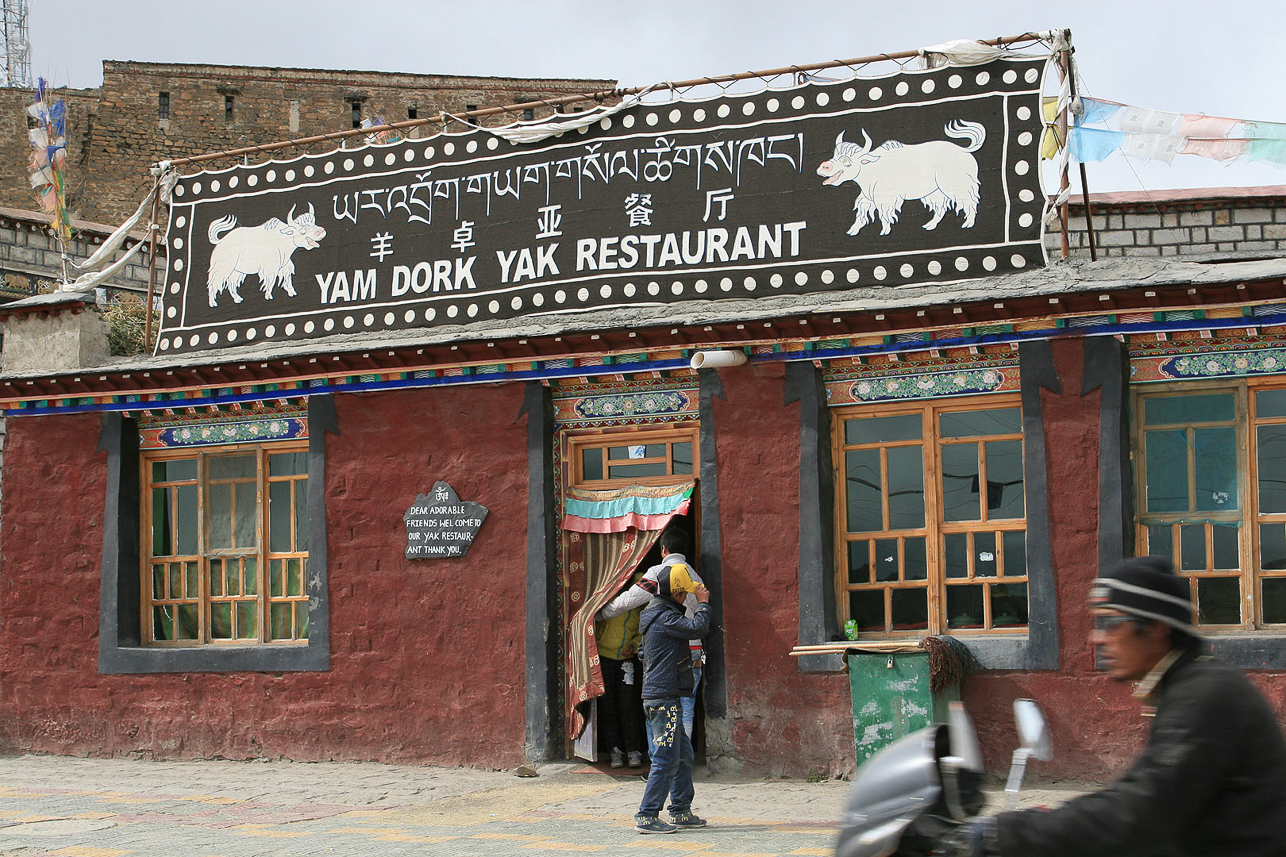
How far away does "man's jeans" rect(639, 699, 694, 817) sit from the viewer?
8219 mm

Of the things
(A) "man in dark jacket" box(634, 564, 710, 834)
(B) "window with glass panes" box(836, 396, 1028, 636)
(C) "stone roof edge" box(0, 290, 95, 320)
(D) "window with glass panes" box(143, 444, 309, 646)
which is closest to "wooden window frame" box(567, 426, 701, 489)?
(B) "window with glass panes" box(836, 396, 1028, 636)

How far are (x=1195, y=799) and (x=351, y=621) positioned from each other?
369 inches

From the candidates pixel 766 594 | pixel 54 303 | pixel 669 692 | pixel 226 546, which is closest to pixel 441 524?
pixel 226 546

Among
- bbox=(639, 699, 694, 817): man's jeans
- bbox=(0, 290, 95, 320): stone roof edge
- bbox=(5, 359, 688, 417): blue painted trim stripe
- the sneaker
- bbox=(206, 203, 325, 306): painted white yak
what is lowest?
the sneaker

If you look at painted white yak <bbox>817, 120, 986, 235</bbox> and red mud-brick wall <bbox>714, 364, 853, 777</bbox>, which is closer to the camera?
red mud-brick wall <bbox>714, 364, 853, 777</bbox>

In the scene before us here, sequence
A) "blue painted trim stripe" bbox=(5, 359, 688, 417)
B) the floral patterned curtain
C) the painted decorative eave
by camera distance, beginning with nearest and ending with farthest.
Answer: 1. the painted decorative eave
2. the floral patterned curtain
3. "blue painted trim stripe" bbox=(5, 359, 688, 417)

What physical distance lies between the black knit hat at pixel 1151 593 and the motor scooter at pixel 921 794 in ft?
1.21

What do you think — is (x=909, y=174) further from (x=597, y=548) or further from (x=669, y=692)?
(x=669, y=692)

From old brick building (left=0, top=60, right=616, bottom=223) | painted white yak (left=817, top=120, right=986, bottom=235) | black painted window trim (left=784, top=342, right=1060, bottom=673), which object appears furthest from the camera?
old brick building (left=0, top=60, right=616, bottom=223)

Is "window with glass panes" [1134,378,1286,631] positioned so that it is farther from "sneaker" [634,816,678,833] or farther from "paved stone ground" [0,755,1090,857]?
"sneaker" [634,816,678,833]

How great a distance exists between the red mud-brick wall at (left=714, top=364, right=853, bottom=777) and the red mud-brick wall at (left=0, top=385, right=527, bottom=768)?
5.63ft

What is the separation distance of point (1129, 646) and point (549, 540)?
7.92 meters

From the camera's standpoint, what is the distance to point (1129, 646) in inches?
129

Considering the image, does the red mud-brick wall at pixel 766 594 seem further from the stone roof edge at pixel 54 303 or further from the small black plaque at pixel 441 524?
the stone roof edge at pixel 54 303
